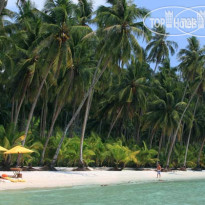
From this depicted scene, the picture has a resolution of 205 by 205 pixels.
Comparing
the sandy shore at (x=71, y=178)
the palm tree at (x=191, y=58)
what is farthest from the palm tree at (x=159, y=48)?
the sandy shore at (x=71, y=178)

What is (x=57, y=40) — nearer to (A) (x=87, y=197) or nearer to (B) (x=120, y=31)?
(B) (x=120, y=31)

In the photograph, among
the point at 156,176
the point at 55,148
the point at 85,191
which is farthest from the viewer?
the point at 156,176

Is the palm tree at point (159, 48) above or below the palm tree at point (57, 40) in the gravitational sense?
above

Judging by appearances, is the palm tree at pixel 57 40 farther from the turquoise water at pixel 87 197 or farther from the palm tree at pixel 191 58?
the palm tree at pixel 191 58

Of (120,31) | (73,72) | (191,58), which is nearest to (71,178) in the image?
(73,72)

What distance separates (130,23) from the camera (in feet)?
84.0

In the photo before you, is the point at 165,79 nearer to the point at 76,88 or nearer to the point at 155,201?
the point at 76,88

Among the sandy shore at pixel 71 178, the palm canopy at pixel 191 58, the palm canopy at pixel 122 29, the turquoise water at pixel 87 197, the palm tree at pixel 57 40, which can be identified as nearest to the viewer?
the turquoise water at pixel 87 197

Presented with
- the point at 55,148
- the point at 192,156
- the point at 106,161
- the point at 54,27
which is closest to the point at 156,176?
the point at 106,161

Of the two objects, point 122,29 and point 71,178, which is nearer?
point 71,178

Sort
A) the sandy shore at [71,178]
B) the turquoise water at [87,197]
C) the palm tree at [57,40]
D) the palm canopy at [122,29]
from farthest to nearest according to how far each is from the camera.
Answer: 1. the palm canopy at [122,29]
2. the palm tree at [57,40]
3. the sandy shore at [71,178]
4. the turquoise water at [87,197]

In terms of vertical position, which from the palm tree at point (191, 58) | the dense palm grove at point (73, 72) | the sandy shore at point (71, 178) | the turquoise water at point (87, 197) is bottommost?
the turquoise water at point (87, 197)

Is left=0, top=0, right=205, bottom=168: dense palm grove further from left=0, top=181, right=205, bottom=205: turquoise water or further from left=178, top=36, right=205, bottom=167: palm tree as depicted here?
left=0, top=181, right=205, bottom=205: turquoise water

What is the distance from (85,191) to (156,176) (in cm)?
1418
